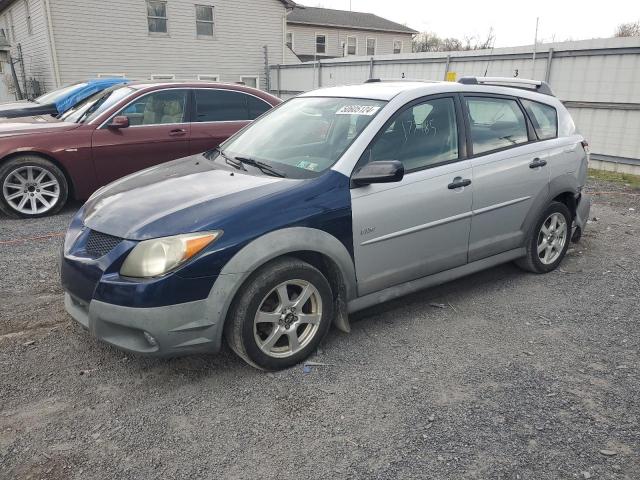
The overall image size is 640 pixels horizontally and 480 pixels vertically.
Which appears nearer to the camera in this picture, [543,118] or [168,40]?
[543,118]

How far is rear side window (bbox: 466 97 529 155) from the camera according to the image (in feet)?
13.2

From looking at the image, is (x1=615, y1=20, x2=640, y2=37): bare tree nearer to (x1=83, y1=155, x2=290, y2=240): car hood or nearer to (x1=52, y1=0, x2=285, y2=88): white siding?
(x1=52, y1=0, x2=285, y2=88): white siding

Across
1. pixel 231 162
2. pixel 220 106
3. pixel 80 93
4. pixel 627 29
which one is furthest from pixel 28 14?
pixel 627 29

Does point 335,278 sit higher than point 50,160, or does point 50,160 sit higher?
point 50,160

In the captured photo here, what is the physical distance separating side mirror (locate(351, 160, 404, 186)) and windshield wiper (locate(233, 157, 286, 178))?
504 millimetres

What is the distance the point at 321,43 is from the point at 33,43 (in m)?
19.1

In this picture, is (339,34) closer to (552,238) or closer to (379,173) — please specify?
(552,238)

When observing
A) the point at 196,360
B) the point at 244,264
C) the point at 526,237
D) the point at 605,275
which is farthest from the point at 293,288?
the point at 605,275

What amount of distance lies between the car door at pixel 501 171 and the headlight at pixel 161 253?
86.3 inches

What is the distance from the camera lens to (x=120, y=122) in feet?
21.7

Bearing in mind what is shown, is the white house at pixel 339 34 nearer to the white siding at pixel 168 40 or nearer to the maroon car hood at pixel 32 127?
the white siding at pixel 168 40

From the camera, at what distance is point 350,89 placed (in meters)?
4.12

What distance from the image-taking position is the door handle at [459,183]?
12.4 ft

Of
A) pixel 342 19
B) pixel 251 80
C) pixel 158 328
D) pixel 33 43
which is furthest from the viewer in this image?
pixel 342 19
